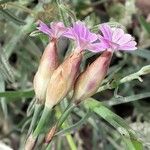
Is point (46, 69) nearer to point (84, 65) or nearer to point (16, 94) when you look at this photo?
point (16, 94)

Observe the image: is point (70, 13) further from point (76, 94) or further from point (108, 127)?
point (108, 127)

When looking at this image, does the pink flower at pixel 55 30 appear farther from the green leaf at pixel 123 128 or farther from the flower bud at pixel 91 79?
the green leaf at pixel 123 128

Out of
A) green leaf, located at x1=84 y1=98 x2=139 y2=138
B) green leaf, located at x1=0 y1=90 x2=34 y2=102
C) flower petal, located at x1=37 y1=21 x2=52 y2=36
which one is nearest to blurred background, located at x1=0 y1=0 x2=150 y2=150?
green leaf, located at x1=0 y1=90 x2=34 y2=102

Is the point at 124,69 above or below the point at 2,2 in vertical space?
below

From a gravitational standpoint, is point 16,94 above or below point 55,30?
below

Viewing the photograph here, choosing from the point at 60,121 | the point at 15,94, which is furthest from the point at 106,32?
the point at 15,94

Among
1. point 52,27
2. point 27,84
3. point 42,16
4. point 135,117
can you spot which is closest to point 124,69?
point 135,117

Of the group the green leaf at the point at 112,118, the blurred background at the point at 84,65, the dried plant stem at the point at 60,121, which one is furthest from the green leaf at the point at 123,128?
the blurred background at the point at 84,65
